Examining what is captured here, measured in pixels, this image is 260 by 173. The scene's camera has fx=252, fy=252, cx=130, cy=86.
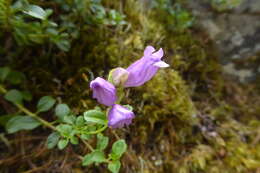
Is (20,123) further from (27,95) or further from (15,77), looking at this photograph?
(15,77)

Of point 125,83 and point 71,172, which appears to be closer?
point 125,83

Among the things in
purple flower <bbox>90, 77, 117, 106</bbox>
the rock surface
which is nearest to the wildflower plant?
purple flower <bbox>90, 77, 117, 106</bbox>

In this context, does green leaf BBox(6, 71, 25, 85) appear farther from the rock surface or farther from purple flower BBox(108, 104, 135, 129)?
the rock surface

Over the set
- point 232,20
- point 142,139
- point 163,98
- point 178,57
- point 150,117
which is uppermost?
point 232,20

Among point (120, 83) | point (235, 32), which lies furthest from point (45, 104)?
point (235, 32)

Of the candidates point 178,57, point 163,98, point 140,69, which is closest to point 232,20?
point 178,57

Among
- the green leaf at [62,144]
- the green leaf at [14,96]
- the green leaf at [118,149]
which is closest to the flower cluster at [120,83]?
the green leaf at [118,149]

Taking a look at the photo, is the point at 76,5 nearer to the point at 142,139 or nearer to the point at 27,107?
the point at 27,107

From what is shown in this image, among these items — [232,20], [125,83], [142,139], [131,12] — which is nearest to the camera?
[125,83]
